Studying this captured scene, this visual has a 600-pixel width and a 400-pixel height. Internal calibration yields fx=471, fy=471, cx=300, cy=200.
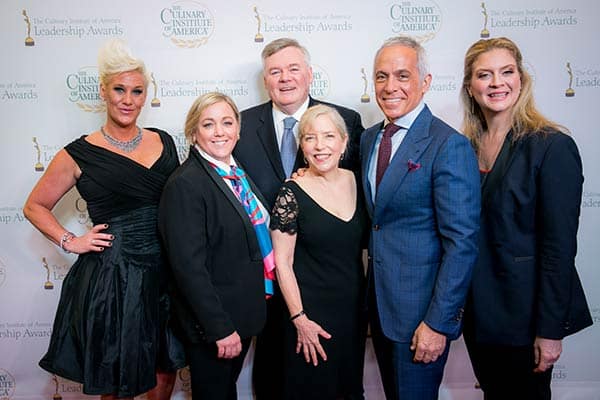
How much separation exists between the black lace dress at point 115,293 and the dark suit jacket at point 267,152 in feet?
1.27

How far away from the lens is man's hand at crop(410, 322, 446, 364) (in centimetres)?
144

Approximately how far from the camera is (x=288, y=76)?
1926mm

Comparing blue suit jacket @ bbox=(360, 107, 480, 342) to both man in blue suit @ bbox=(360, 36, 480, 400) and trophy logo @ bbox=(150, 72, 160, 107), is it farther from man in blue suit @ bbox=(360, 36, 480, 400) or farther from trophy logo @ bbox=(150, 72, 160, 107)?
trophy logo @ bbox=(150, 72, 160, 107)

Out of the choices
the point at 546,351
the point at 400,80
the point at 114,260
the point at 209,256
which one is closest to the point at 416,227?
the point at 400,80

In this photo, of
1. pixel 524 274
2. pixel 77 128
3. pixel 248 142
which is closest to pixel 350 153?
pixel 248 142

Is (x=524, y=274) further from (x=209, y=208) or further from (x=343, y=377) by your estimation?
(x=209, y=208)

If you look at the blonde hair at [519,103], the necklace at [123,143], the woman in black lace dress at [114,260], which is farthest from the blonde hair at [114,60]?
the blonde hair at [519,103]

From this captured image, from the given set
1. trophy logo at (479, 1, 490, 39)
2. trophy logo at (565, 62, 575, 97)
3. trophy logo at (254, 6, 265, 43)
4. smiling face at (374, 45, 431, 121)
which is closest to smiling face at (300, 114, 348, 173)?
smiling face at (374, 45, 431, 121)

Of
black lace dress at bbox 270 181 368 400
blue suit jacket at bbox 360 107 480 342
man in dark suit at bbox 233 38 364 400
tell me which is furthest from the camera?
man in dark suit at bbox 233 38 364 400

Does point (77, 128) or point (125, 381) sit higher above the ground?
point (77, 128)

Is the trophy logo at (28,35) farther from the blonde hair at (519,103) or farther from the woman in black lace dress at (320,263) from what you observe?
the blonde hair at (519,103)

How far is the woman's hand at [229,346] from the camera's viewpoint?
1551 millimetres

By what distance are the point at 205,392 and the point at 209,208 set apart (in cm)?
64

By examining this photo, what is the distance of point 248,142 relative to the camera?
6.50 ft
